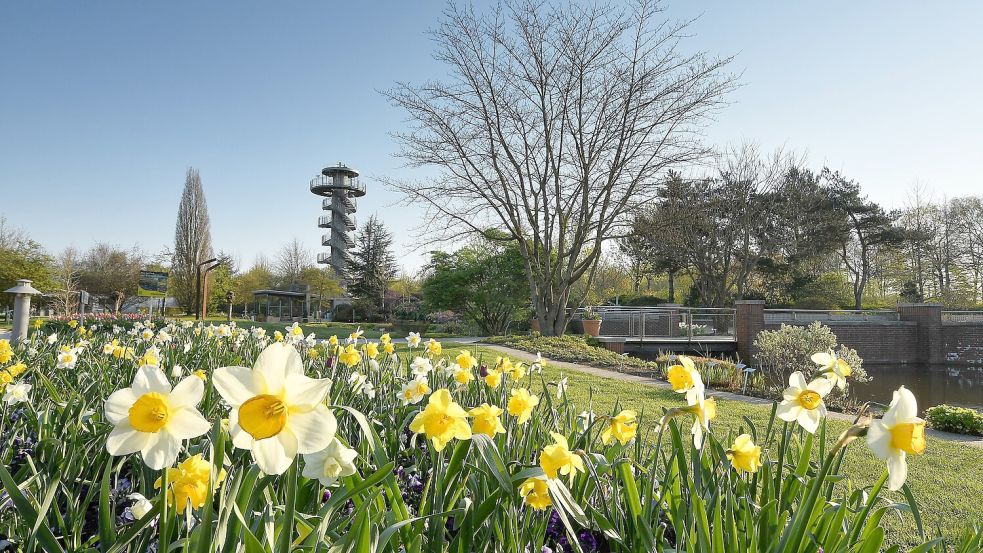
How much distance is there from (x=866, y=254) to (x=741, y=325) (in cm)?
1643

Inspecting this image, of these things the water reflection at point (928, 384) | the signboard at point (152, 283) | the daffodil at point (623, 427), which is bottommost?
the water reflection at point (928, 384)

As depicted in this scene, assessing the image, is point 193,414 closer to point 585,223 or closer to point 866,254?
point 585,223

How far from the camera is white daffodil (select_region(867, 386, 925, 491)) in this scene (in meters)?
0.84

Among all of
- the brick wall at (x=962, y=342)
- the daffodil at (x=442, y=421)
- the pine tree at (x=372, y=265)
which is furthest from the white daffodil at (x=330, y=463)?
the pine tree at (x=372, y=265)

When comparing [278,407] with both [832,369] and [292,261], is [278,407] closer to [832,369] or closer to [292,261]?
[832,369]

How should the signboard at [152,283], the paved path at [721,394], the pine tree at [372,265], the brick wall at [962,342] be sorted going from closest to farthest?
the paved path at [721,394] → the signboard at [152,283] → the brick wall at [962,342] → the pine tree at [372,265]

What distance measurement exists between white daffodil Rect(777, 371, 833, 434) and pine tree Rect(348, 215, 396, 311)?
Result: 96.8ft

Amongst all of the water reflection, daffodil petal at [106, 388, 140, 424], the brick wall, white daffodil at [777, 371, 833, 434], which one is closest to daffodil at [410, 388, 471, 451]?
daffodil petal at [106, 388, 140, 424]

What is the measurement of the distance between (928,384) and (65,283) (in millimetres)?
32456

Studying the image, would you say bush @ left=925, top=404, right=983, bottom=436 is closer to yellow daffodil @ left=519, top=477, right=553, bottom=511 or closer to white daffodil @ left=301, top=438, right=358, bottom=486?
yellow daffodil @ left=519, top=477, right=553, bottom=511

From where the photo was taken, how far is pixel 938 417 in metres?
5.73

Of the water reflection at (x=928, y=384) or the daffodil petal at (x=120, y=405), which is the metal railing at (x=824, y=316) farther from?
the daffodil petal at (x=120, y=405)

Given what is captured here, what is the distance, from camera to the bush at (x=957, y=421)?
5.52 metres

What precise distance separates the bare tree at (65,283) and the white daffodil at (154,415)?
19.8m
